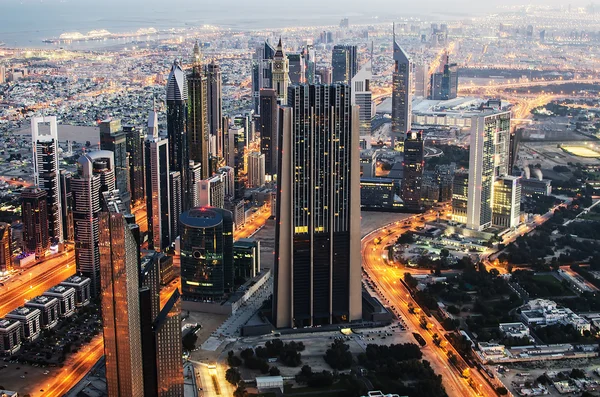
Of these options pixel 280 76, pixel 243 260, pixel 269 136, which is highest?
pixel 280 76

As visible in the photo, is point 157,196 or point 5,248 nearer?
point 5,248

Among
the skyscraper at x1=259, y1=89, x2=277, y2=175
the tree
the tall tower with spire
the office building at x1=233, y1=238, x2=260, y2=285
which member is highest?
the tall tower with spire

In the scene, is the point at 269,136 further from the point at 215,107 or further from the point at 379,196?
the point at 379,196

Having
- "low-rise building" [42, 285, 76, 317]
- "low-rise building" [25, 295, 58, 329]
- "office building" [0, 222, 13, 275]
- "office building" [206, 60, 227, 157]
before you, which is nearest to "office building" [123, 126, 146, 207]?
"office building" [206, 60, 227, 157]

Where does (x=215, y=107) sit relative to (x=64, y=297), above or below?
above

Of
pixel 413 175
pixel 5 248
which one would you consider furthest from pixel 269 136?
pixel 5 248

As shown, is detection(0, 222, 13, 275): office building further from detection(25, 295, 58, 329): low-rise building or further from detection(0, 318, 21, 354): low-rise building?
detection(0, 318, 21, 354): low-rise building
